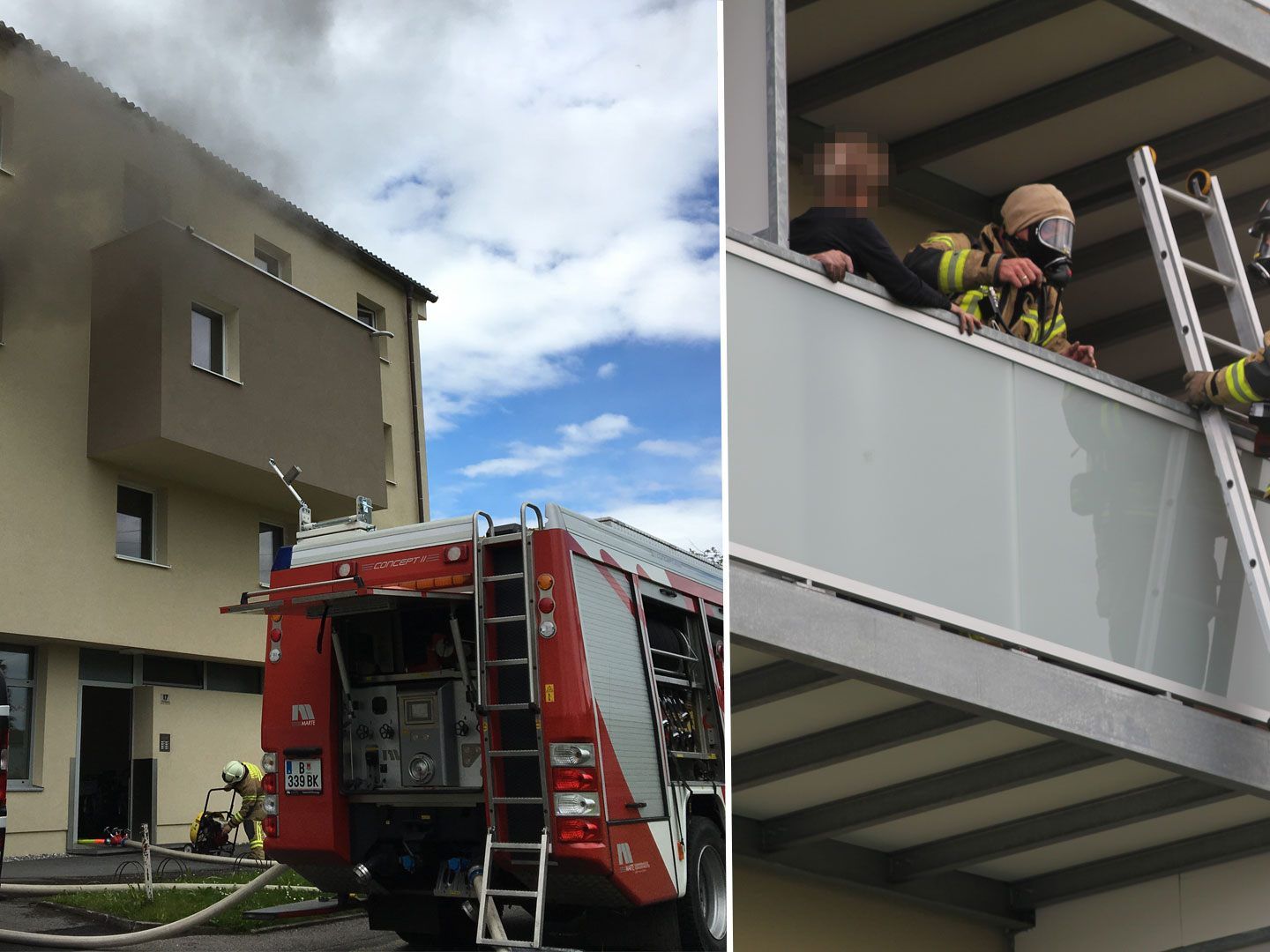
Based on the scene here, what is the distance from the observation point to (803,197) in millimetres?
4270

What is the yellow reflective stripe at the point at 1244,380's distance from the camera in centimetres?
409

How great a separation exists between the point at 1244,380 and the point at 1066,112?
1.95 m

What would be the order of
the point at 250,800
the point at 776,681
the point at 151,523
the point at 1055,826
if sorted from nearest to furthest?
the point at 151,523
the point at 250,800
the point at 776,681
the point at 1055,826

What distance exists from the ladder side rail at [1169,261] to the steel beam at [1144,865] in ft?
6.60

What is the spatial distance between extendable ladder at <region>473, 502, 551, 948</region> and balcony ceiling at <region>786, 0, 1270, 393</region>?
2.25 metres

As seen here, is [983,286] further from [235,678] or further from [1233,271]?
[235,678]

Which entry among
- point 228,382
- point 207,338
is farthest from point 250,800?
point 207,338

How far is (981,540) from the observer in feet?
11.7

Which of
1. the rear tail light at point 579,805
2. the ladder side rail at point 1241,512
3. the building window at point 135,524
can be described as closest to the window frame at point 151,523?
the building window at point 135,524

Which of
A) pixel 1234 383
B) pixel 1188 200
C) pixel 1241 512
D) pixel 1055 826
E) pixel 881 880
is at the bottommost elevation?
pixel 881 880

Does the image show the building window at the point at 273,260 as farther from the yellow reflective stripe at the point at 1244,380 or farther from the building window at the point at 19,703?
the yellow reflective stripe at the point at 1244,380

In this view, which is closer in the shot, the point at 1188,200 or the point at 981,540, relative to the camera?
the point at 981,540

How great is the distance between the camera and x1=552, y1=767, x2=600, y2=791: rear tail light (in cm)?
354

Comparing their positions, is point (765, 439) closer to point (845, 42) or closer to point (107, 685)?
point (107, 685)
